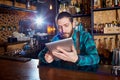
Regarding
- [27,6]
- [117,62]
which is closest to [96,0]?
[117,62]

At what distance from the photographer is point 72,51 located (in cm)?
168

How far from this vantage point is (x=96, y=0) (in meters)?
3.38

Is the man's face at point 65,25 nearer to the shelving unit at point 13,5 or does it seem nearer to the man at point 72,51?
the man at point 72,51

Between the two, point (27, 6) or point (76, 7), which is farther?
point (27, 6)

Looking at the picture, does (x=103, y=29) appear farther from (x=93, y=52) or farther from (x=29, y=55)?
(x=29, y=55)

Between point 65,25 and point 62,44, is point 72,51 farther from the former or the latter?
point 65,25

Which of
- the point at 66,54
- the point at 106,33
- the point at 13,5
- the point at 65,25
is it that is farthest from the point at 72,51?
the point at 13,5

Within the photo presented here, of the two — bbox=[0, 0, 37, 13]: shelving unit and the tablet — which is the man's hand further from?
bbox=[0, 0, 37, 13]: shelving unit

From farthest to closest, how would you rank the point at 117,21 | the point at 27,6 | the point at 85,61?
the point at 27,6
the point at 117,21
the point at 85,61

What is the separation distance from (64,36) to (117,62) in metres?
0.85

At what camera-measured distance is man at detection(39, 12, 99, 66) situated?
171 cm

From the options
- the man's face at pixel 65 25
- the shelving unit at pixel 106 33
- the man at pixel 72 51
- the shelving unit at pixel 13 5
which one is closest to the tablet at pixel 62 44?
the man at pixel 72 51

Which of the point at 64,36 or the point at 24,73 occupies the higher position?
the point at 64,36

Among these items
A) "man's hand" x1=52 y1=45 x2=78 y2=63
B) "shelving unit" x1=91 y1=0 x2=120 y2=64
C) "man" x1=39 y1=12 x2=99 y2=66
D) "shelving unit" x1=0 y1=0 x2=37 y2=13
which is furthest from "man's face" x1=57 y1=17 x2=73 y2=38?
"shelving unit" x1=0 y1=0 x2=37 y2=13
